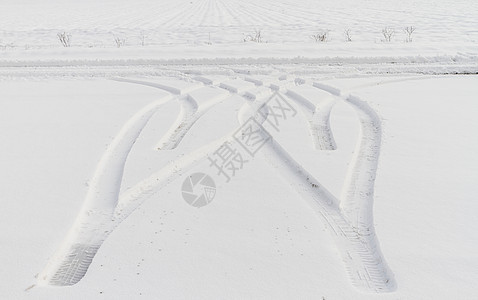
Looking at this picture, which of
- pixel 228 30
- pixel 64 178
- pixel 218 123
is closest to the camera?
pixel 64 178

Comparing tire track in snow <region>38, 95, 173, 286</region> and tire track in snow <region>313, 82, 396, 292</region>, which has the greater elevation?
tire track in snow <region>313, 82, 396, 292</region>

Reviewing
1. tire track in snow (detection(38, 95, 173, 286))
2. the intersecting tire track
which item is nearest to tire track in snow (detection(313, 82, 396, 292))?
the intersecting tire track

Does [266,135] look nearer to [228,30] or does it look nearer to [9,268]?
[9,268]

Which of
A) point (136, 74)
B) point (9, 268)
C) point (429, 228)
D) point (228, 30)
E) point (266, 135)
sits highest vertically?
point (228, 30)

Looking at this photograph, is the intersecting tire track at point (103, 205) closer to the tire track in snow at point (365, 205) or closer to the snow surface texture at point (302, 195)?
the snow surface texture at point (302, 195)

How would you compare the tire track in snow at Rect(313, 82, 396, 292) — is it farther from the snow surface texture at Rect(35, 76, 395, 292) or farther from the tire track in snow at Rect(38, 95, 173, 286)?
the tire track in snow at Rect(38, 95, 173, 286)

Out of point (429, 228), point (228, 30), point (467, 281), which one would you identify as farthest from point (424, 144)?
point (228, 30)

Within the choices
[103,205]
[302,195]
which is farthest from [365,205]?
[103,205]

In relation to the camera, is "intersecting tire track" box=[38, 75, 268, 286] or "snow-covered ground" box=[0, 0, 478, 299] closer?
"snow-covered ground" box=[0, 0, 478, 299]
